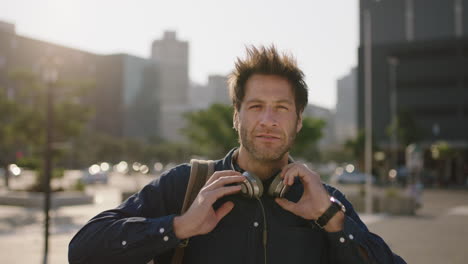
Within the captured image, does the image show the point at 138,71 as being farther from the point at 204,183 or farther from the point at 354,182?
the point at 204,183

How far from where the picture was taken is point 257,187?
2.35m

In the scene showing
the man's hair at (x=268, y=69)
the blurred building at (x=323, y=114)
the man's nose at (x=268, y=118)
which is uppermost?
the blurred building at (x=323, y=114)

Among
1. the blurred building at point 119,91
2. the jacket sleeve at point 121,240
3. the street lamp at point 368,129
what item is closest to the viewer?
the jacket sleeve at point 121,240

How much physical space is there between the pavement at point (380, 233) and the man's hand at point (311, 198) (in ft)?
29.2

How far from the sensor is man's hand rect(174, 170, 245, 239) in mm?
2225

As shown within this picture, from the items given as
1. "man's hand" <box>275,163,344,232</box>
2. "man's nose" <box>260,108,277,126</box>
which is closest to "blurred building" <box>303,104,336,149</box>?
"man's nose" <box>260,108,277,126</box>

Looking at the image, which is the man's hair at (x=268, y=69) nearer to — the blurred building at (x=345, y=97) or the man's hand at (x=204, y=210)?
the man's hand at (x=204, y=210)

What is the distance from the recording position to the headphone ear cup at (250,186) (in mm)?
2336

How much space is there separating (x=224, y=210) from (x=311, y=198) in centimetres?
38

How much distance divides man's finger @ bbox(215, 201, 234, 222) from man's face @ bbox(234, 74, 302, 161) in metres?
0.28

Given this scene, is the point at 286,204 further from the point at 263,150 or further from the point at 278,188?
the point at 263,150

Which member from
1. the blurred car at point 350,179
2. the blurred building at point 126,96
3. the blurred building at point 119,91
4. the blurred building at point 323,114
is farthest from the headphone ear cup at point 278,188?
the blurred building at point 126,96

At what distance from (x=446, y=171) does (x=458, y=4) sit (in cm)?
2600

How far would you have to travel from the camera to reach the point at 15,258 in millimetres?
10734
